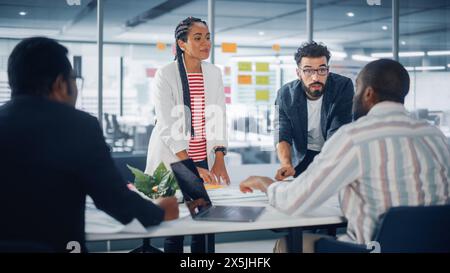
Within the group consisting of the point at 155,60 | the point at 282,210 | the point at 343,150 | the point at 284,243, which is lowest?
the point at 284,243

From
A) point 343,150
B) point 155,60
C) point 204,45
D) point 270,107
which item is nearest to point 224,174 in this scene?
point 204,45

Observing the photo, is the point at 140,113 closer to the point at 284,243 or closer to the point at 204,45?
the point at 204,45

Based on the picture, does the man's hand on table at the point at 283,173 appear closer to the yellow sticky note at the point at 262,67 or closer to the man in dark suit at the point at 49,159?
the man in dark suit at the point at 49,159

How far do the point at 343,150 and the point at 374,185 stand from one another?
0.55 ft

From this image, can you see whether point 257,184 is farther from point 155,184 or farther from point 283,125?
point 283,125

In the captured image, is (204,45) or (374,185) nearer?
(374,185)

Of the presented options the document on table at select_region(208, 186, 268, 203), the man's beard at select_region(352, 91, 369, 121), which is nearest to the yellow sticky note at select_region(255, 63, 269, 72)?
the document on table at select_region(208, 186, 268, 203)

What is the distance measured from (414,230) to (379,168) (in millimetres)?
246

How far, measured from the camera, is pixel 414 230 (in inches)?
65.6

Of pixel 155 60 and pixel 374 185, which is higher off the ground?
pixel 155 60

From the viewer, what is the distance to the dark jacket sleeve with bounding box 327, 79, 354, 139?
3.10 m

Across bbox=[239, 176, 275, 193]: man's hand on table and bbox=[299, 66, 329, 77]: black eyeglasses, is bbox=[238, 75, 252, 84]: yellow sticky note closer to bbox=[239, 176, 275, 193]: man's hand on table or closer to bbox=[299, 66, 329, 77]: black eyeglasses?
bbox=[299, 66, 329, 77]: black eyeglasses

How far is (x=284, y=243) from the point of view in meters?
2.20

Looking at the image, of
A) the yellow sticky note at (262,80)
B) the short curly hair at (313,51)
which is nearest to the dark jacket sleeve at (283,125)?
the short curly hair at (313,51)
